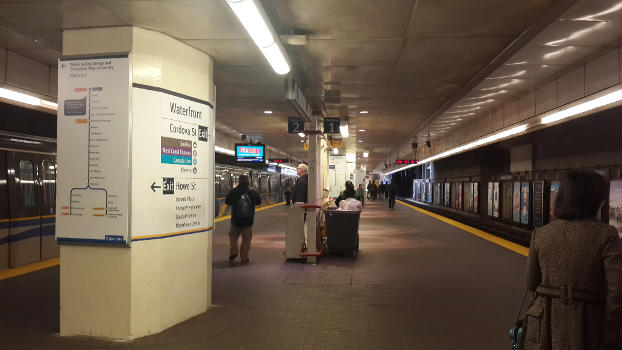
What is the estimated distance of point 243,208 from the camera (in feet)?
28.7

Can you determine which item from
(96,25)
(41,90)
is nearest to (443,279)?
(96,25)

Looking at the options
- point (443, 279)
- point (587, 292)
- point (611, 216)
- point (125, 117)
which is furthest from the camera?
point (611, 216)

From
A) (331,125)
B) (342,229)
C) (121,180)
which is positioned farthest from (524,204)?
(121,180)

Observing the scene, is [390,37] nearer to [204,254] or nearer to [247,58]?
[247,58]

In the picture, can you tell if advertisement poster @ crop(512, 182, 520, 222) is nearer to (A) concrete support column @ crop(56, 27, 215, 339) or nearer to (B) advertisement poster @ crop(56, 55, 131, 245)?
(A) concrete support column @ crop(56, 27, 215, 339)

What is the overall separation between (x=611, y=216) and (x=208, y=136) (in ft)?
26.1

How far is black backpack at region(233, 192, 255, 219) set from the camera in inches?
343

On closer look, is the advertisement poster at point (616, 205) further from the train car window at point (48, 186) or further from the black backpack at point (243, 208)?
the train car window at point (48, 186)

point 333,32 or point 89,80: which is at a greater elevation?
point 333,32

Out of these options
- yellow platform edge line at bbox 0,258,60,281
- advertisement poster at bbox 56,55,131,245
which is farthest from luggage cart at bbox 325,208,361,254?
advertisement poster at bbox 56,55,131,245

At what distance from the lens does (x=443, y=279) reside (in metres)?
7.30

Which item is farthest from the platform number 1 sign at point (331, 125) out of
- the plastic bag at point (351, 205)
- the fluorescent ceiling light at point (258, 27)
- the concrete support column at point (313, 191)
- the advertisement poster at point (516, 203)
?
the advertisement poster at point (516, 203)

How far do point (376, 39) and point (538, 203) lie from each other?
387 inches

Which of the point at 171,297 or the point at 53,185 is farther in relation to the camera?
the point at 53,185
